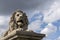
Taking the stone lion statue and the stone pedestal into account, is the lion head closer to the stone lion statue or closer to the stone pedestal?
the stone lion statue

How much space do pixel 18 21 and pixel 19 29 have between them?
766 mm

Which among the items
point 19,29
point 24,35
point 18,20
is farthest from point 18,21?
point 24,35

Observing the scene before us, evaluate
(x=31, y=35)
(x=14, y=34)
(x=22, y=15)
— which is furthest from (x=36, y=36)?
(x=22, y=15)

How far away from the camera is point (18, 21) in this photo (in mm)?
10273

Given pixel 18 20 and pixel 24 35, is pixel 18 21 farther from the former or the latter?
pixel 24 35

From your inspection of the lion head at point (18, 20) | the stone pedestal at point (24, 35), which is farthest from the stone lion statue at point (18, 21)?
the stone pedestal at point (24, 35)

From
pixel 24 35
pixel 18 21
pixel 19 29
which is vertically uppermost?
pixel 18 21

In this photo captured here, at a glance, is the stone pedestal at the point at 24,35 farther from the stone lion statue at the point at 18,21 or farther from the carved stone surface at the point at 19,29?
the stone lion statue at the point at 18,21

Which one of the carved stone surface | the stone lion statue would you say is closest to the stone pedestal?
the carved stone surface

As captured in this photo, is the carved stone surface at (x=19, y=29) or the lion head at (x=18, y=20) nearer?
the carved stone surface at (x=19, y=29)

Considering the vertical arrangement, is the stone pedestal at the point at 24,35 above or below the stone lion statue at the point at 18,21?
below

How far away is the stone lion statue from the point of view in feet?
33.3

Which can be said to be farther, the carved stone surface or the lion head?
the lion head

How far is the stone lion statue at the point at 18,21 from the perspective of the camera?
400 inches
